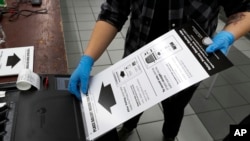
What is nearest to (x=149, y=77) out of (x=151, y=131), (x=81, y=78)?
(x=81, y=78)

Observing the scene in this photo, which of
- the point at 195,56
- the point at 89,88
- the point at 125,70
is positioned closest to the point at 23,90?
the point at 89,88

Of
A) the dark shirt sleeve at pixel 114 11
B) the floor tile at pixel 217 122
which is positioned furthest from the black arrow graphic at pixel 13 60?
the floor tile at pixel 217 122

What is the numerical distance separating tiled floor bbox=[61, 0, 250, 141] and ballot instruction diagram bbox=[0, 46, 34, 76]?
987 mm

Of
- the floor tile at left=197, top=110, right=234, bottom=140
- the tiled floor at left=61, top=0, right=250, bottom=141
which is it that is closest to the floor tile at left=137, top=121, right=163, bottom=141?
the tiled floor at left=61, top=0, right=250, bottom=141

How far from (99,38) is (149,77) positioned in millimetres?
346

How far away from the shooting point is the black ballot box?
61 cm

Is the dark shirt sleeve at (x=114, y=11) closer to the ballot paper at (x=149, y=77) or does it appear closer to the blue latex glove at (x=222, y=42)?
the ballot paper at (x=149, y=77)

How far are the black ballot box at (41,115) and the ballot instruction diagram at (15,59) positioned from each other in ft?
0.53

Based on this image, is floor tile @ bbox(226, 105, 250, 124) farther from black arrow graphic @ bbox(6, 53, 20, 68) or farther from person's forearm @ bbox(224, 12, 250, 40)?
black arrow graphic @ bbox(6, 53, 20, 68)

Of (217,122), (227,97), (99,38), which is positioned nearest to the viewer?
(99,38)

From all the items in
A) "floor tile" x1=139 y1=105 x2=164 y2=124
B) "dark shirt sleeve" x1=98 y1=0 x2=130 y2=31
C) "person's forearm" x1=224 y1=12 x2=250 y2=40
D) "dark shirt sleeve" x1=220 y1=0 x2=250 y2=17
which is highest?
"dark shirt sleeve" x1=98 y1=0 x2=130 y2=31

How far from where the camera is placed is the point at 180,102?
124 centimetres

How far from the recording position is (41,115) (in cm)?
66

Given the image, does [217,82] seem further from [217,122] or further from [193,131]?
[193,131]
